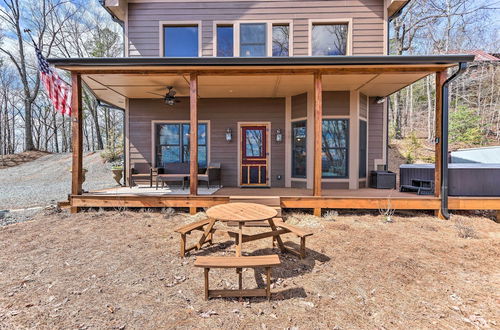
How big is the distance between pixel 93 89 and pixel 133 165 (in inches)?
96.9

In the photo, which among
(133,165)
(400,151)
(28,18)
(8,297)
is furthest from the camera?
(28,18)

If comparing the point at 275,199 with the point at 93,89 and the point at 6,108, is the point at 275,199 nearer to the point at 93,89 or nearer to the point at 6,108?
the point at 93,89

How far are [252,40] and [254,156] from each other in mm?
3641

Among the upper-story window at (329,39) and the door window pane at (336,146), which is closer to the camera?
the door window pane at (336,146)

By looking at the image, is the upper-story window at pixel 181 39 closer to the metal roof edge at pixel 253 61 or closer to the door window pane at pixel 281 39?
the door window pane at pixel 281 39

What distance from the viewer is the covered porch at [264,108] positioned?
16.0 ft

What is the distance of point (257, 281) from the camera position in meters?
2.76

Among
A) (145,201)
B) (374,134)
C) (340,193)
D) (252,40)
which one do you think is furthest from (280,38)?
(145,201)

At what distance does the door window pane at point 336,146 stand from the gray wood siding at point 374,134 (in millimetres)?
1037

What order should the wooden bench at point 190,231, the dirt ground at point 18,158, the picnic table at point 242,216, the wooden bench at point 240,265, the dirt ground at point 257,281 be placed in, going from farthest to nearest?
the dirt ground at point 18,158 < the wooden bench at point 190,231 < the picnic table at point 242,216 < the wooden bench at point 240,265 < the dirt ground at point 257,281

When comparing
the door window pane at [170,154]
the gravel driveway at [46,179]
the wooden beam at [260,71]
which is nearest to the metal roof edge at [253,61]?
the wooden beam at [260,71]

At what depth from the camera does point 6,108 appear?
21938 mm

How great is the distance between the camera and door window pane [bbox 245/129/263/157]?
7.81m

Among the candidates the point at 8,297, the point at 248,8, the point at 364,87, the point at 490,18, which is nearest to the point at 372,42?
the point at 364,87
